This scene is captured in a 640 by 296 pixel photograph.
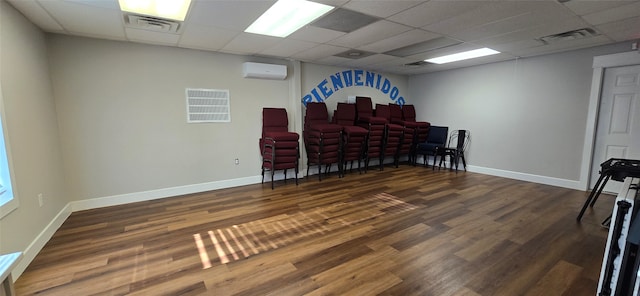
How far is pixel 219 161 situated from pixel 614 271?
175 inches

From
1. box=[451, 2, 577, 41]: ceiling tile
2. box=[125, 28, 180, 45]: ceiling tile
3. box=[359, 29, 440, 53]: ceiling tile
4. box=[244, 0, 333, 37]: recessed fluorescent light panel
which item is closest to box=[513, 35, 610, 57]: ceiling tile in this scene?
box=[451, 2, 577, 41]: ceiling tile

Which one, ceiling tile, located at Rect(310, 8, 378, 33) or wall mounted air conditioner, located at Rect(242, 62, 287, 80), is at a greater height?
ceiling tile, located at Rect(310, 8, 378, 33)

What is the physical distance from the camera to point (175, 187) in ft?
13.4

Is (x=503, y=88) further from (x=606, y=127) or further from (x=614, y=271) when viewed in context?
(x=614, y=271)

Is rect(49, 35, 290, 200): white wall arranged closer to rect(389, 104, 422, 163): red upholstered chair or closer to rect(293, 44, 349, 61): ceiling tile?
rect(293, 44, 349, 61): ceiling tile

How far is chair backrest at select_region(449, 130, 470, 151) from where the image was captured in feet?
18.9

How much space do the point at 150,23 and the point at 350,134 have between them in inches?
141

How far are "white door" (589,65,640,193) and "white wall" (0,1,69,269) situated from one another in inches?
280

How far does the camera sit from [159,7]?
2682mm

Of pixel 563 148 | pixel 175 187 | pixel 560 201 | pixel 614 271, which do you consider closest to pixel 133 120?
pixel 175 187

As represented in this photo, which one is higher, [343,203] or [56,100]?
[56,100]

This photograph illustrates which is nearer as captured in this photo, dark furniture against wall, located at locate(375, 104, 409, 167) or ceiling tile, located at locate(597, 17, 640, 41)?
ceiling tile, located at locate(597, 17, 640, 41)

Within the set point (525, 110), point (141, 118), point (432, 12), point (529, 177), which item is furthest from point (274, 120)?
point (529, 177)

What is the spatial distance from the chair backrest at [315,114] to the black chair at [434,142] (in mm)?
2439
